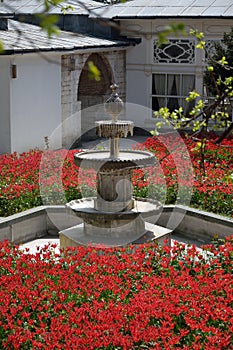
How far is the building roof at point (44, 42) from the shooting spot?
14008 mm

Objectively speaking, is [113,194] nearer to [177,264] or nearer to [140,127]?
[177,264]

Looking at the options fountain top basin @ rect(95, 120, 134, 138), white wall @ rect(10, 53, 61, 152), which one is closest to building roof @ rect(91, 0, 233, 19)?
white wall @ rect(10, 53, 61, 152)

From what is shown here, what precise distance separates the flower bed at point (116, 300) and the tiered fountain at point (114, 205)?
1.15m

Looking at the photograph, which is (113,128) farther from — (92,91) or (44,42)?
(92,91)

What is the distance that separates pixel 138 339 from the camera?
5.05 m

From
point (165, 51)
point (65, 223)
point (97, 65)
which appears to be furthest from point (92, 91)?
point (65, 223)

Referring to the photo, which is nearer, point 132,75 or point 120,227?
point 120,227

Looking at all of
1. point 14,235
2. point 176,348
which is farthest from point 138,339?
point 14,235

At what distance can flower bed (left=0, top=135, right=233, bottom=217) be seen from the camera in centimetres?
977

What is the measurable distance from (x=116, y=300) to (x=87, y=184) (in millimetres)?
4636

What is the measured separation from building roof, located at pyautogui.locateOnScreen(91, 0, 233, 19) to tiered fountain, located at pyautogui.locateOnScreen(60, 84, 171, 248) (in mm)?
10253

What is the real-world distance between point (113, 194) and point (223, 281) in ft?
8.67

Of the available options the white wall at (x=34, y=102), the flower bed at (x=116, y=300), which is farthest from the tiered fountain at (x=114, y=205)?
the white wall at (x=34, y=102)

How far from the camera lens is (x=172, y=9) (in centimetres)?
1880
